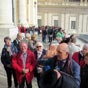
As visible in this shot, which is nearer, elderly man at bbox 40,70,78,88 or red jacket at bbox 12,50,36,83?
elderly man at bbox 40,70,78,88

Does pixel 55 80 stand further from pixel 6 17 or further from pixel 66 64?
pixel 6 17

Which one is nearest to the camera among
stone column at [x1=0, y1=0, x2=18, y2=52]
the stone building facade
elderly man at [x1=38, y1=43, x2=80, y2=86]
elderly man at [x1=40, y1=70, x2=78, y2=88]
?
elderly man at [x1=40, y1=70, x2=78, y2=88]

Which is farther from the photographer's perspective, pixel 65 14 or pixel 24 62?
pixel 65 14

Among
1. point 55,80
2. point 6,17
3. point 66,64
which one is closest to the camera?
point 55,80

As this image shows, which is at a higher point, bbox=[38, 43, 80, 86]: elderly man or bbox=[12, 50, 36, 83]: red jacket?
bbox=[38, 43, 80, 86]: elderly man

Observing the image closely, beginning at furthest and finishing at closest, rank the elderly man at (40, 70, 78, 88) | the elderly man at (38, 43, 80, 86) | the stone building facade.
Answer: the stone building facade → the elderly man at (38, 43, 80, 86) → the elderly man at (40, 70, 78, 88)

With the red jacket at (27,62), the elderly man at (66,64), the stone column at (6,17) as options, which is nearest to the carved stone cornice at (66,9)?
the stone column at (6,17)

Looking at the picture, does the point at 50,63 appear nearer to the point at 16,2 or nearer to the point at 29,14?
the point at 16,2

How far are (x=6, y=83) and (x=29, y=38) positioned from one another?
1473 mm

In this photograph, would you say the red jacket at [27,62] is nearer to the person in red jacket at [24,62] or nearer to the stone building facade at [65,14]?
the person in red jacket at [24,62]

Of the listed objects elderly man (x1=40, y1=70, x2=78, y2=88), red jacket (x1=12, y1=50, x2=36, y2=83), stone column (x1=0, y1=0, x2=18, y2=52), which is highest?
stone column (x1=0, y1=0, x2=18, y2=52)

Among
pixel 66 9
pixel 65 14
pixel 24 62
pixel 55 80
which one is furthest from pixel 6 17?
pixel 66 9

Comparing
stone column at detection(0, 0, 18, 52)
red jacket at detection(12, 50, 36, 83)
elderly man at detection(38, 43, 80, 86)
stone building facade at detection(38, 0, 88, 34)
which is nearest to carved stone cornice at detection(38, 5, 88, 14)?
stone building facade at detection(38, 0, 88, 34)

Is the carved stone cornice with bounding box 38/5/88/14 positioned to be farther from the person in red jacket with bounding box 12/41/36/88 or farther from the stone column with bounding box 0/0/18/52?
the person in red jacket with bounding box 12/41/36/88
